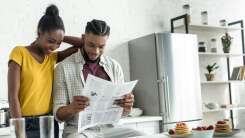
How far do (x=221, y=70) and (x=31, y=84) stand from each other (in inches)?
135

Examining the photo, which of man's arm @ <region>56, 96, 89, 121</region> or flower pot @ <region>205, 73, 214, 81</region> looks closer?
man's arm @ <region>56, 96, 89, 121</region>

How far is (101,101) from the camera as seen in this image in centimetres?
184

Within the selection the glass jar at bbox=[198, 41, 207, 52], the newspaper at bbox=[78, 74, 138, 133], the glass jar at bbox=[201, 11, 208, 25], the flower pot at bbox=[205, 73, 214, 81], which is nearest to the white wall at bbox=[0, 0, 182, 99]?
the glass jar at bbox=[201, 11, 208, 25]

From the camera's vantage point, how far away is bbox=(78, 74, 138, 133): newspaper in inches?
68.3

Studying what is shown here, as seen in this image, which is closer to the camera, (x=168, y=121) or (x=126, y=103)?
(x=126, y=103)

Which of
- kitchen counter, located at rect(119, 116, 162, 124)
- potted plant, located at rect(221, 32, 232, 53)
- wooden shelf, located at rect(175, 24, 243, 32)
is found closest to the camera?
kitchen counter, located at rect(119, 116, 162, 124)

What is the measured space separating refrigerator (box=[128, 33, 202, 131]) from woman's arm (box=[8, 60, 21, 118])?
1.99m

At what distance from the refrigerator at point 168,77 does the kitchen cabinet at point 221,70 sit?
1.96 feet

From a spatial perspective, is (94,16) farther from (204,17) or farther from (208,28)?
(208,28)

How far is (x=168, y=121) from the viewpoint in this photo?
139 inches

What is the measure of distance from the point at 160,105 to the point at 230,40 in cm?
157

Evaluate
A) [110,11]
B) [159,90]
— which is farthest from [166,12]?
[159,90]

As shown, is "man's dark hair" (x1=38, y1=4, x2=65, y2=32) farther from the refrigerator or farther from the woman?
the refrigerator

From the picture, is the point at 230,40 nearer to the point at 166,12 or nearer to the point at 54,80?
the point at 166,12
